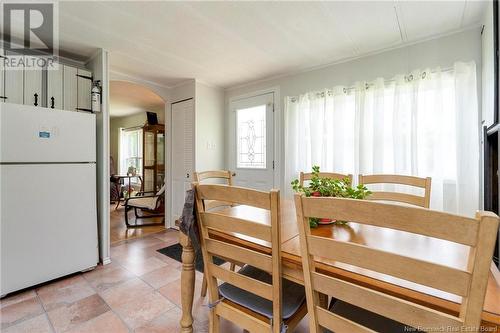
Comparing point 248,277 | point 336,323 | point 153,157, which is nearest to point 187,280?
point 248,277

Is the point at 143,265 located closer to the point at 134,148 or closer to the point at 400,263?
the point at 400,263

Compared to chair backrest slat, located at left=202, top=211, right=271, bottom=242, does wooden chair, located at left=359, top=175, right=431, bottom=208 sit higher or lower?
higher

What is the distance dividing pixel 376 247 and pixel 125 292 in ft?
6.59

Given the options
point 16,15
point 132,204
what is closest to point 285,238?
point 16,15

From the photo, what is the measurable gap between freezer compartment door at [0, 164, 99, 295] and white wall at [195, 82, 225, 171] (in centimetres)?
150

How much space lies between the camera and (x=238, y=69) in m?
3.09

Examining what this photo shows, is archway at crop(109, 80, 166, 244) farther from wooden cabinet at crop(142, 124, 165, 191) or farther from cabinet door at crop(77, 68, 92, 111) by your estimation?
cabinet door at crop(77, 68, 92, 111)

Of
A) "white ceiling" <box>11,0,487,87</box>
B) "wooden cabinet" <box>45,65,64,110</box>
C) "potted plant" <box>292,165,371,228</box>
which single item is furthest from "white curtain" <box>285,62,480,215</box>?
"wooden cabinet" <box>45,65,64,110</box>

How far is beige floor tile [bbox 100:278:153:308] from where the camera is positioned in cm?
187

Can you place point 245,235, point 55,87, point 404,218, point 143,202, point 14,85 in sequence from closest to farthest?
point 404,218, point 245,235, point 14,85, point 55,87, point 143,202

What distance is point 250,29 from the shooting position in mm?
2133

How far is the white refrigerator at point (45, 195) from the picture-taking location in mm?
1899

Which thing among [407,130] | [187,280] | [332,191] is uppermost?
[407,130]

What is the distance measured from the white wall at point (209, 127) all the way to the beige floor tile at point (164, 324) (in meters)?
2.08
